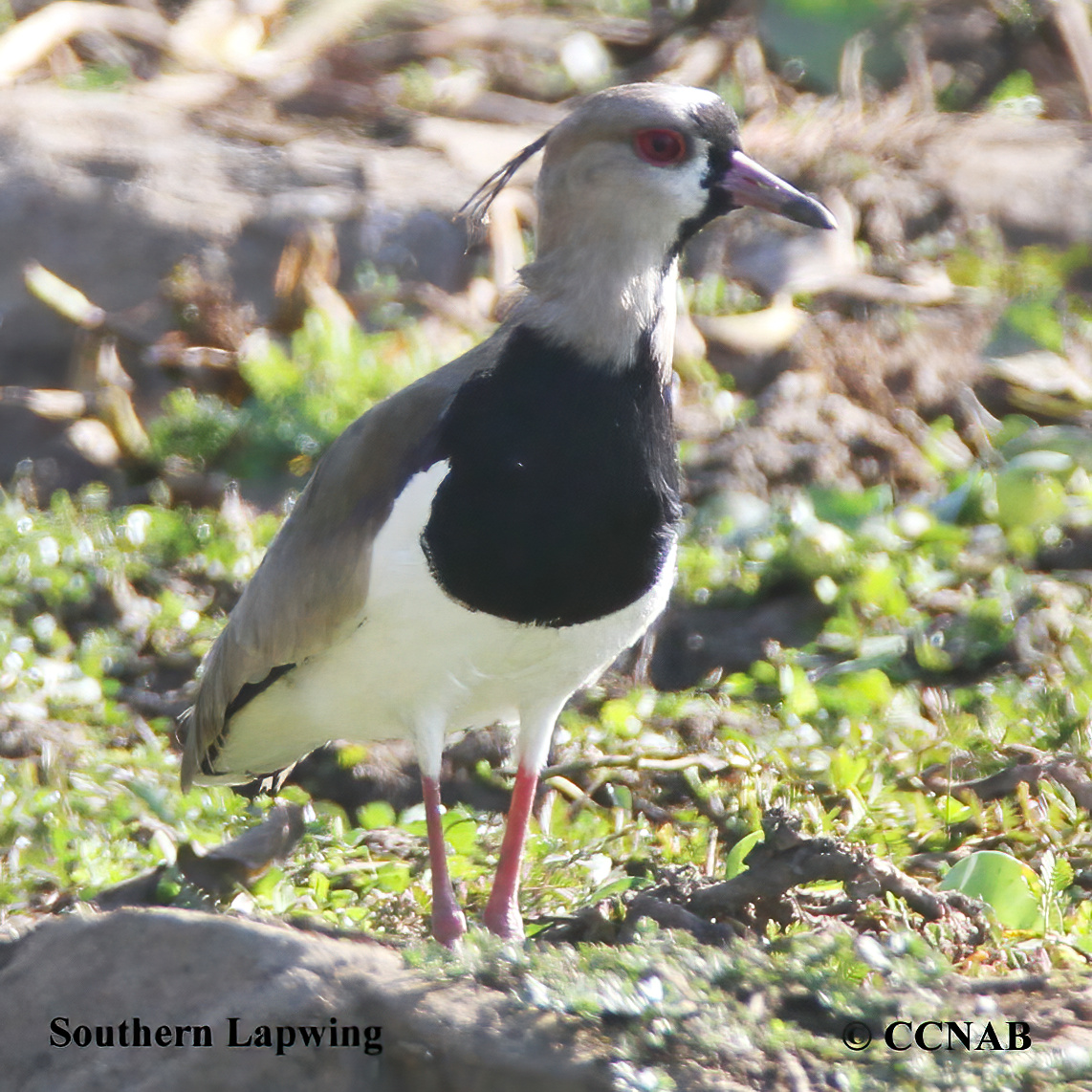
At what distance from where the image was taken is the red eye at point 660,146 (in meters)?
3.09

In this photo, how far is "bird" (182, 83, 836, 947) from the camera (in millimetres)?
3008

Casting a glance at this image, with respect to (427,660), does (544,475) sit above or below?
above

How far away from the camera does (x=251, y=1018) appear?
2.28 meters

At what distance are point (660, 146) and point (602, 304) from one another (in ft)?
1.13

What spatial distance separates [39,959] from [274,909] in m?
1.02

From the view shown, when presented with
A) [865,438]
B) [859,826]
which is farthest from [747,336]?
[859,826]

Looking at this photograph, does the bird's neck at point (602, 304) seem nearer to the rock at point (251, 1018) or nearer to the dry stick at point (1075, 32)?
the rock at point (251, 1018)

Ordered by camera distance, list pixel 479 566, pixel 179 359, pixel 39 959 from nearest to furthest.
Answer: pixel 39 959 → pixel 479 566 → pixel 179 359

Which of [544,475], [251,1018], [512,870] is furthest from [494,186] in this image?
[251,1018]

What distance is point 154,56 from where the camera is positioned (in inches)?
304

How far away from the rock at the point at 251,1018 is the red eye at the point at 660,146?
1.64 meters

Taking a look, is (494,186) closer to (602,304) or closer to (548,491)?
(602,304)

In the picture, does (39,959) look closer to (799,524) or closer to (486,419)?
(486,419)

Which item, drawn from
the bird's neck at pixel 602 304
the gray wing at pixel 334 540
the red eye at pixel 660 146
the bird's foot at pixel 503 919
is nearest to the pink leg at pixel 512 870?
the bird's foot at pixel 503 919
